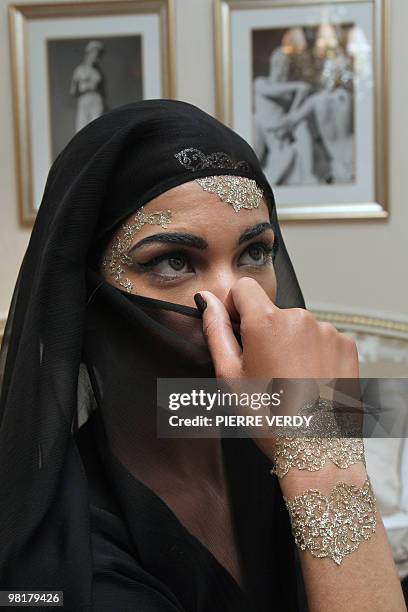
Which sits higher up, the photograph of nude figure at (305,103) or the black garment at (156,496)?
the photograph of nude figure at (305,103)

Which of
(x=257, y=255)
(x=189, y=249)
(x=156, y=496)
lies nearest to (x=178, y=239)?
(x=189, y=249)

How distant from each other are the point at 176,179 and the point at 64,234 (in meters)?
0.16

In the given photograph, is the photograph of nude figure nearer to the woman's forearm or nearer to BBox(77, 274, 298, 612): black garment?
BBox(77, 274, 298, 612): black garment

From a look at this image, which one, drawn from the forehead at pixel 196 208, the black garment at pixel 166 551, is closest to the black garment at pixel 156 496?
the black garment at pixel 166 551

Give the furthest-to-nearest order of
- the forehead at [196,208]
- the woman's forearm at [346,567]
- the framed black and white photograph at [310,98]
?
the framed black and white photograph at [310,98]
the forehead at [196,208]
the woman's forearm at [346,567]

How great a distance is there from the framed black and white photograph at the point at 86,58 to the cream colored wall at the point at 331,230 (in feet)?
0.16

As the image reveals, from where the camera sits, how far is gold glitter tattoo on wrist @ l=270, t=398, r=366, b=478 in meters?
0.71

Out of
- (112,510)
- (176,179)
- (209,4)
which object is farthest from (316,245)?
(112,510)

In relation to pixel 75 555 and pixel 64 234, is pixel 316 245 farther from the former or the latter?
pixel 75 555

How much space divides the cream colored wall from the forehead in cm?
120

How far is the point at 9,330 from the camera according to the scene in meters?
0.96

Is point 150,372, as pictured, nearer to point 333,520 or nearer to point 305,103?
point 333,520

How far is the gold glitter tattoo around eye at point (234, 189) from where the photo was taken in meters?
0.90

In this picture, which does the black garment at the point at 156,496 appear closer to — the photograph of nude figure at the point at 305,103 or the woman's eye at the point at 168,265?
the woman's eye at the point at 168,265
